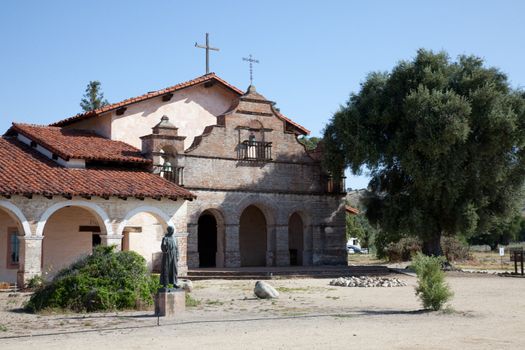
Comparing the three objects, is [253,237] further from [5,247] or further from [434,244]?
[5,247]

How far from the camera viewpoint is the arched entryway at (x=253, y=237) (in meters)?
33.9

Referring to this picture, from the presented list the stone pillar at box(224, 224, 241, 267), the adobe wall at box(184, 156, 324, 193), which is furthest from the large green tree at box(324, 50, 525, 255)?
the stone pillar at box(224, 224, 241, 267)

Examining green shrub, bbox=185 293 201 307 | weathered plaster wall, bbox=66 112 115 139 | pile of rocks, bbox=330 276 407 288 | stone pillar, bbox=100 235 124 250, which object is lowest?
green shrub, bbox=185 293 201 307

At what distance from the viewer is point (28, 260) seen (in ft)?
73.6

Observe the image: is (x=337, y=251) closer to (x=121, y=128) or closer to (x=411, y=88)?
(x=411, y=88)

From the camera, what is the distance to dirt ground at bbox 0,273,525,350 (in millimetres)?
11250

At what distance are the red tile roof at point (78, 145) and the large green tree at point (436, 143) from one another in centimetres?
999

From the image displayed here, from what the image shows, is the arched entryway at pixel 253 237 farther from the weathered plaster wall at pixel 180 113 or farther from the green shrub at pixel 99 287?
the green shrub at pixel 99 287

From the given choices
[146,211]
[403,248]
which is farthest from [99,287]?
[403,248]

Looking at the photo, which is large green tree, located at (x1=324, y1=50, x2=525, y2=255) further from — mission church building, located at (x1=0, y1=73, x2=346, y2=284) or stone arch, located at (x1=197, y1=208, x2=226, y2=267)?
stone arch, located at (x1=197, y1=208, x2=226, y2=267)

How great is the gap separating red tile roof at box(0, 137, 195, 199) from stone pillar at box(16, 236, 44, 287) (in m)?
1.68

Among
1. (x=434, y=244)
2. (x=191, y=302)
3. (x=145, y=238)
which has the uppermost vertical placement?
(x=145, y=238)

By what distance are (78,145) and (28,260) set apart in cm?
620

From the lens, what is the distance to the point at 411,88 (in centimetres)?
3069
